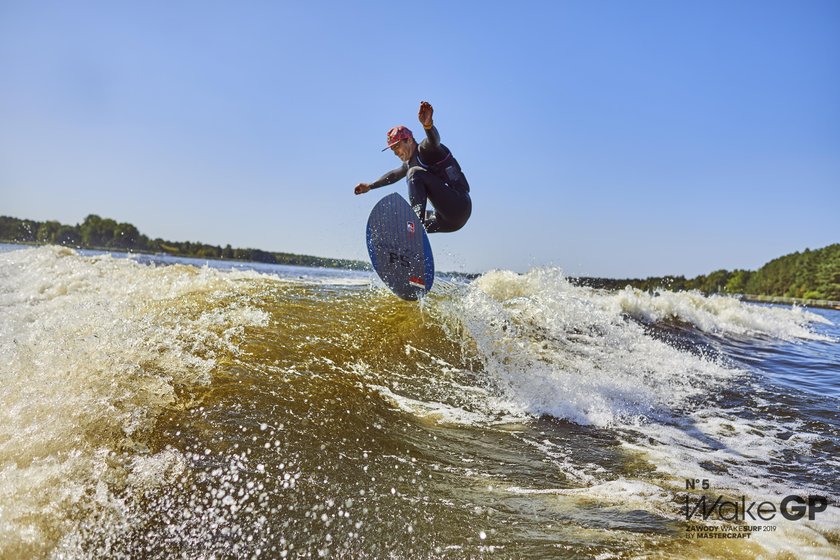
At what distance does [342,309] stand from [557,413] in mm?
3624

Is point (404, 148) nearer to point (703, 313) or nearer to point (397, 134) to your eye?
point (397, 134)

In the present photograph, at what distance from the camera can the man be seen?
7.46 m

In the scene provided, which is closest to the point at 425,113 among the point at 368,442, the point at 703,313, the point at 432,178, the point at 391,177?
the point at 432,178

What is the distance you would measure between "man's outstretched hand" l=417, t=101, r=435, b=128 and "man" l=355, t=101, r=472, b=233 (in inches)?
4.0

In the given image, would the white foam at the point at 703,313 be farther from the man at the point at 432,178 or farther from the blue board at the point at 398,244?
the blue board at the point at 398,244

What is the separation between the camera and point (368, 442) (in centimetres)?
353

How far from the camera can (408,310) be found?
7.74 m

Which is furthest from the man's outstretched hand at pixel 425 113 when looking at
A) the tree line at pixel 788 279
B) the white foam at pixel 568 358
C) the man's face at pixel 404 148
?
the tree line at pixel 788 279

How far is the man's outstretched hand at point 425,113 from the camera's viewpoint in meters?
6.72

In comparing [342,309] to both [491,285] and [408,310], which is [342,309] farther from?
[491,285]

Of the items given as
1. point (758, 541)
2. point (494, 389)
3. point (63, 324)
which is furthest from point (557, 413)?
point (63, 324)

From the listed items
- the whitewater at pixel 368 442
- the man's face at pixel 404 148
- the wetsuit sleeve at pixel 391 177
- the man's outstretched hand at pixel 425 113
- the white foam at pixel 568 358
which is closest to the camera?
the whitewater at pixel 368 442

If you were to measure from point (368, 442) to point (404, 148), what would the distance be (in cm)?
570

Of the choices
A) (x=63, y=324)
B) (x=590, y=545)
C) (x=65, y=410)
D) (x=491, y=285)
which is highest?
(x=491, y=285)
